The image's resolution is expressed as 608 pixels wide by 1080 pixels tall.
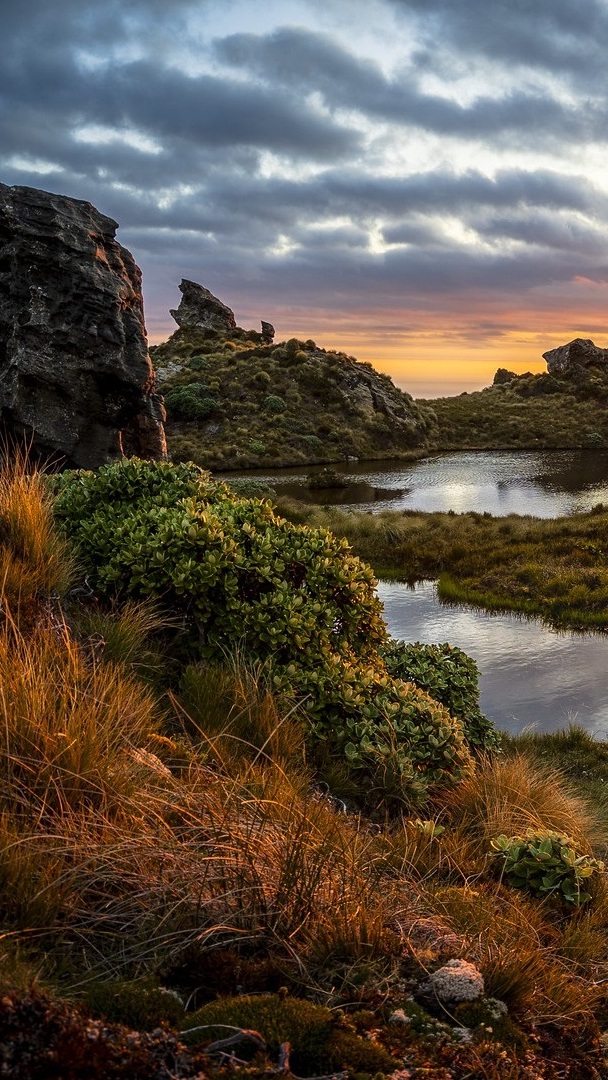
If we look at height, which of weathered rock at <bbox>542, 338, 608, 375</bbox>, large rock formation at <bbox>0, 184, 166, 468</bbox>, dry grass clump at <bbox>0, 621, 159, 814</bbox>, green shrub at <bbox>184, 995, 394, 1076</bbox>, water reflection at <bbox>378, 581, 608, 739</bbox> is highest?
weathered rock at <bbox>542, 338, 608, 375</bbox>

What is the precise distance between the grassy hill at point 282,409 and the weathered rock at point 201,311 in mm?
14918

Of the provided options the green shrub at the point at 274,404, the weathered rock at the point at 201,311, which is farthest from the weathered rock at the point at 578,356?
the green shrub at the point at 274,404

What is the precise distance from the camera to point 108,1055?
6.11ft

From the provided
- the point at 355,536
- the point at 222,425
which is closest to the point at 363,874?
the point at 355,536

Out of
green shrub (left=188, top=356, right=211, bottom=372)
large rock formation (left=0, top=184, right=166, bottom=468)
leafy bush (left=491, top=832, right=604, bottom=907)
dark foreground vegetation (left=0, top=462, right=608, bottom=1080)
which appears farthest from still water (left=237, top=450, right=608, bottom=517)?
leafy bush (left=491, top=832, right=604, bottom=907)

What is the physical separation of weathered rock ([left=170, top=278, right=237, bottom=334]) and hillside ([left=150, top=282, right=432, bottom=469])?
1255cm

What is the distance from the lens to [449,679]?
748 cm

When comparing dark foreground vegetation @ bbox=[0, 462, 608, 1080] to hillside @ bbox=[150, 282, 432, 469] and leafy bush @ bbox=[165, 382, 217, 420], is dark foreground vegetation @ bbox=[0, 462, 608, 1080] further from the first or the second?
leafy bush @ bbox=[165, 382, 217, 420]

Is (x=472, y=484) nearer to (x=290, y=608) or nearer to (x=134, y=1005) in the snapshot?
(x=290, y=608)

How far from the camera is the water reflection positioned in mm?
9914

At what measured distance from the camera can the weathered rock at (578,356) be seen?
9419 centimetres

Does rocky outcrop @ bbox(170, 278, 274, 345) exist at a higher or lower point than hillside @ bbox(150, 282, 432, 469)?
higher

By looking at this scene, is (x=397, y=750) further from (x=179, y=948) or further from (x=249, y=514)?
(x=179, y=948)

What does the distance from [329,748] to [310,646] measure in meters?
0.80
